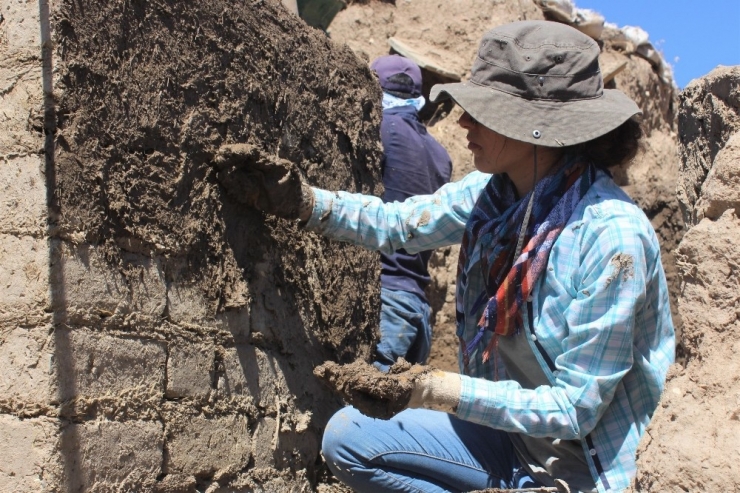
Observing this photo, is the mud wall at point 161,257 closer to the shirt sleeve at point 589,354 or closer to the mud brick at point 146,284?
the mud brick at point 146,284

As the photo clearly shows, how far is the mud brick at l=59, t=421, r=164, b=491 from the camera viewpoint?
6.88ft

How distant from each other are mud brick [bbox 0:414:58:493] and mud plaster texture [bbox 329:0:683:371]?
3996 mm

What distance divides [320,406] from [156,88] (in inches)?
50.5

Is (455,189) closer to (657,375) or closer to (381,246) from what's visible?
(381,246)

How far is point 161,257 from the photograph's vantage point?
243cm

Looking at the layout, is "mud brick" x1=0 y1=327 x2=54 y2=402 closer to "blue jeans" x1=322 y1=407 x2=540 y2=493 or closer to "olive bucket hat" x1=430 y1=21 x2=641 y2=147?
"blue jeans" x1=322 y1=407 x2=540 y2=493

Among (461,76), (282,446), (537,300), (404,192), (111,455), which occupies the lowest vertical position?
(282,446)

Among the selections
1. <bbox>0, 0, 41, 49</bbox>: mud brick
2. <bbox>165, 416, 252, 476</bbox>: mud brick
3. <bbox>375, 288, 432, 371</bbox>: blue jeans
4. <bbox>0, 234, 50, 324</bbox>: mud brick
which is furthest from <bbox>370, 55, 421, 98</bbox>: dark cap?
<bbox>0, 234, 50, 324</bbox>: mud brick

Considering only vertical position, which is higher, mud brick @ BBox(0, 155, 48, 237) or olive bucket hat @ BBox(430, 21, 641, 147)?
olive bucket hat @ BBox(430, 21, 641, 147)

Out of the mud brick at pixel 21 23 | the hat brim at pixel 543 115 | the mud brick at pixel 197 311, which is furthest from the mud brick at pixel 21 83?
the hat brim at pixel 543 115

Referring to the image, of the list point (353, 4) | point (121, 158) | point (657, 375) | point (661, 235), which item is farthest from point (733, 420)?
point (353, 4)

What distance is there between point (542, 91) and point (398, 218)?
2.18ft

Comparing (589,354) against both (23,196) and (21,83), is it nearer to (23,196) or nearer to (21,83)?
(23,196)

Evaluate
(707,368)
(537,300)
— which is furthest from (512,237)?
(707,368)
